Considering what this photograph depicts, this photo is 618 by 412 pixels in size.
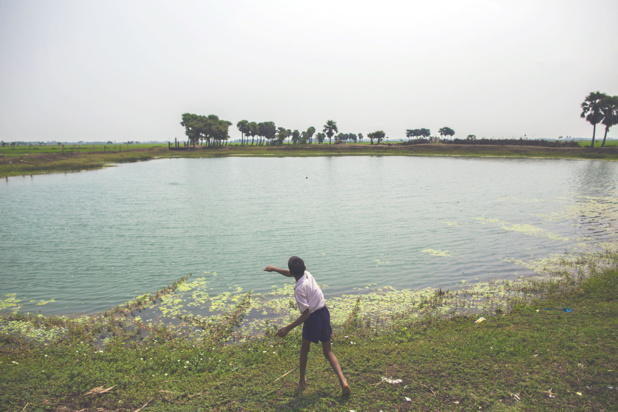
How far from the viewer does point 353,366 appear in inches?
320

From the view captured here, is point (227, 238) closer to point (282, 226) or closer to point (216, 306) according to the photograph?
point (282, 226)

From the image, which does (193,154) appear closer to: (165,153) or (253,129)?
(165,153)

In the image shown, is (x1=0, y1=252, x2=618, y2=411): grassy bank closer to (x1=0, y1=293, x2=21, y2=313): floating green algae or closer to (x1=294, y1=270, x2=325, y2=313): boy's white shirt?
(x1=294, y1=270, x2=325, y2=313): boy's white shirt

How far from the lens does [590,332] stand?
8906 millimetres

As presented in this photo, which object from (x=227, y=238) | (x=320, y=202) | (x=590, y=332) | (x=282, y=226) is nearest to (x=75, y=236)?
(x=227, y=238)

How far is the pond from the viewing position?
51.0 feet

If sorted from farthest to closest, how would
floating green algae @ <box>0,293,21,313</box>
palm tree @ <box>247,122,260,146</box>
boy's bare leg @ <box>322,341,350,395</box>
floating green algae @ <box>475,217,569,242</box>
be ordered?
palm tree @ <box>247,122,260,146</box>
floating green algae @ <box>475,217,569,242</box>
floating green algae @ <box>0,293,21,313</box>
boy's bare leg @ <box>322,341,350,395</box>

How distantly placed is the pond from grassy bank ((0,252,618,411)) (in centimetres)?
375

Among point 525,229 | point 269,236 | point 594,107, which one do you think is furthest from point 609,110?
point 269,236

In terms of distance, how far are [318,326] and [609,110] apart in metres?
134

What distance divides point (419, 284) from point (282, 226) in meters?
12.1

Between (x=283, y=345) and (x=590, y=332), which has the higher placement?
(x=590, y=332)

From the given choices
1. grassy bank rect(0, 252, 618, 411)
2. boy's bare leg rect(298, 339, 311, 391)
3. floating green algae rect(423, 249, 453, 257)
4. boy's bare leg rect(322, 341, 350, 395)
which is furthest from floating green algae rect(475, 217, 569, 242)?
boy's bare leg rect(298, 339, 311, 391)

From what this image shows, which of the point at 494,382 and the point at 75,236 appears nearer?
the point at 494,382
